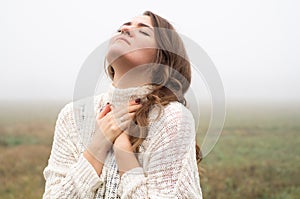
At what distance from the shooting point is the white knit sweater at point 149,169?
146 cm

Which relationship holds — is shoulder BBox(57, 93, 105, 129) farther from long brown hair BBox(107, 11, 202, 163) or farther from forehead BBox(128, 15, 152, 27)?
forehead BBox(128, 15, 152, 27)

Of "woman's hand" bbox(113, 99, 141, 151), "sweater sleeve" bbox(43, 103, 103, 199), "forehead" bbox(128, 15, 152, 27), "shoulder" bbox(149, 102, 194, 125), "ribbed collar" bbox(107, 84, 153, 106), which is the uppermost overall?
"forehead" bbox(128, 15, 152, 27)

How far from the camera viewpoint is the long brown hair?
153cm

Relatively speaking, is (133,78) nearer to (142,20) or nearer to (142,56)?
(142,56)

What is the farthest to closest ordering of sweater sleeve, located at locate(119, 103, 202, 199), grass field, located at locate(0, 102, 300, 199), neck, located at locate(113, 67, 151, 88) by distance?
grass field, located at locate(0, 102, 300, 199), neck, located at locate(113, 67, 151, 88), sweater sleeve, located at locate(119, 103, 202, 199)

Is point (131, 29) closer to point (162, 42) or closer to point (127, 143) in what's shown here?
point (162, 42)


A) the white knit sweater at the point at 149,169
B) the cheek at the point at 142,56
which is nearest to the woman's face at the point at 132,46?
the cheek at the point at 142,56

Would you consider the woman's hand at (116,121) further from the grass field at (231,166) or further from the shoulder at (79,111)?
the grass field at (231,166)

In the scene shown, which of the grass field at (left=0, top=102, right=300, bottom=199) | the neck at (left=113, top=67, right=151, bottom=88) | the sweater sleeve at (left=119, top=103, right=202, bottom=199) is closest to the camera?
the sweater sleeve at (left=119, top=103, right=202, bottom=199)

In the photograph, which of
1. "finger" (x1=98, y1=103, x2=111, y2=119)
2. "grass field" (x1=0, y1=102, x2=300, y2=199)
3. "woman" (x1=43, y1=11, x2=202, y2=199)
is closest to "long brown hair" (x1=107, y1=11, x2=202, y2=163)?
"woman" (x1=43, y1=11, x2=202, y2=199)

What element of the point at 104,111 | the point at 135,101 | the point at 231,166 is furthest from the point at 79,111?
the point at 231,166

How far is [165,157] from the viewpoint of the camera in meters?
1.48

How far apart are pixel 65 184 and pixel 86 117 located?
0.26 meters

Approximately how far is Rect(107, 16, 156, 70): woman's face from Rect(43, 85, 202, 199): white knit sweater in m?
0.11
